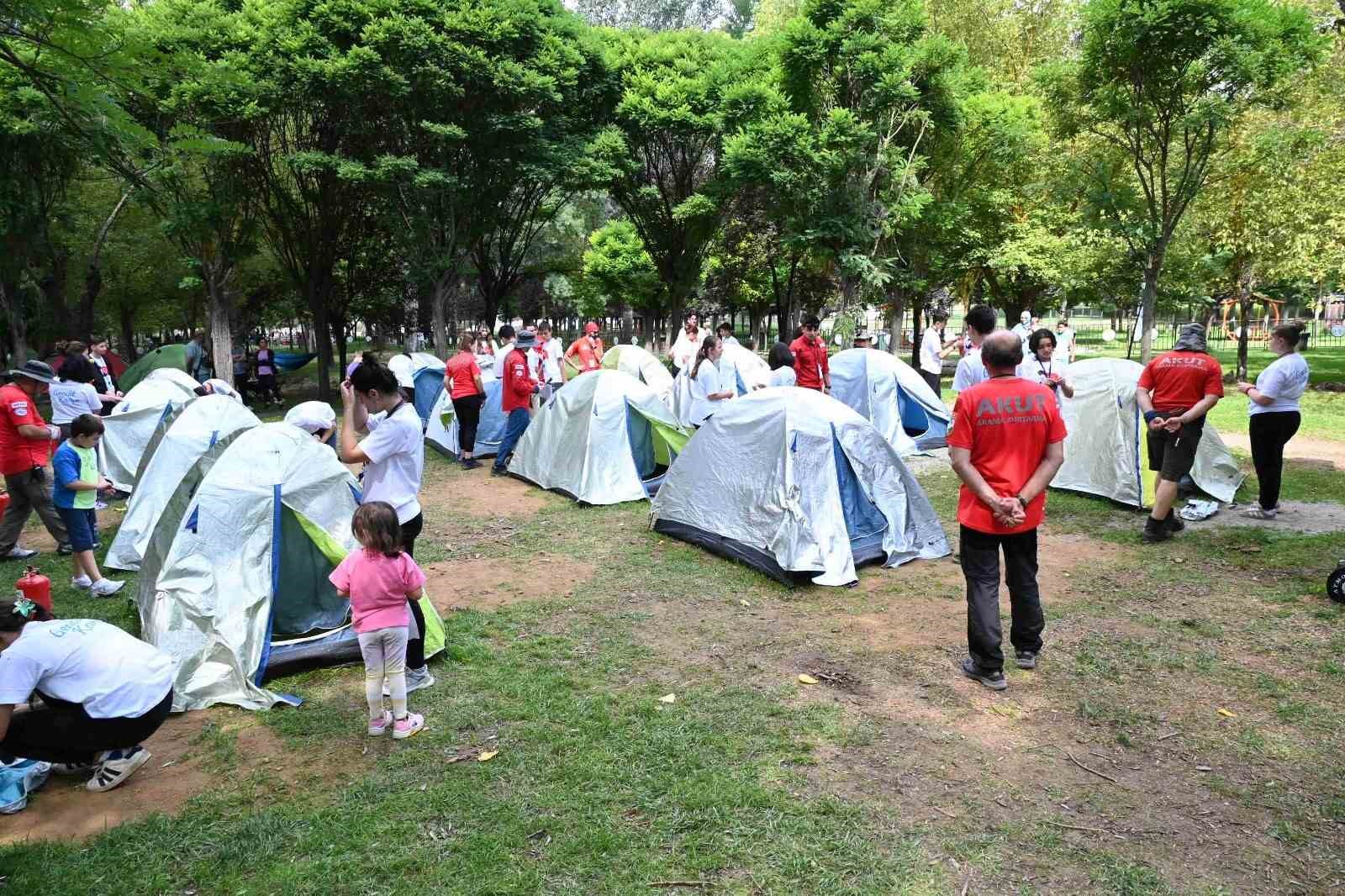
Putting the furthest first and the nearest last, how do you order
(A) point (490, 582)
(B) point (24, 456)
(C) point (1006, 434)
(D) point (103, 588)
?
(B) point (24, 456) < (A) point (490, 582) < (D) point (103, 588) < (C) point (1006, 434)

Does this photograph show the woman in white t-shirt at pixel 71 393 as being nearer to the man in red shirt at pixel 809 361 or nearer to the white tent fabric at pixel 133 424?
the white tent fabric at pixel 133 424

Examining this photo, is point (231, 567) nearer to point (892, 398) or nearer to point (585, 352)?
point (585, 352)

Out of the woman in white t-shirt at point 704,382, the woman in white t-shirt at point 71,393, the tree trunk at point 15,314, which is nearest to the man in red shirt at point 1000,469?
the woman in white t-shirt at point 704,382

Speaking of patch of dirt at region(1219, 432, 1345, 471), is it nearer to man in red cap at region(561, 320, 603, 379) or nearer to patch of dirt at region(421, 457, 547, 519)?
patch of dirt at region(421, 457, 547, 519)

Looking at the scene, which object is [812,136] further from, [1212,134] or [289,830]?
[289,830]

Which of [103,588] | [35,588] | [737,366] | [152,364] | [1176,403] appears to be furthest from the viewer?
[152,364]

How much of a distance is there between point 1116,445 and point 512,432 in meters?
6.91

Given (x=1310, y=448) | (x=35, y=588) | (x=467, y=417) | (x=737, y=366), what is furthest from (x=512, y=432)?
(x=1310, y=448)

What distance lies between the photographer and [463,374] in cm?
1096

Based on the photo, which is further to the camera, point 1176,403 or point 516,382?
point 516,382

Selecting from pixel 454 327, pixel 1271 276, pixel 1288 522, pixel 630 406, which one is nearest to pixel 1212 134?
pixel 1271 276

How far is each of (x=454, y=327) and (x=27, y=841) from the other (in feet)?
136

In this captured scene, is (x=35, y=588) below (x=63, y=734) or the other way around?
the other way around

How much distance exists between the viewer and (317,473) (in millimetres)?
5281
